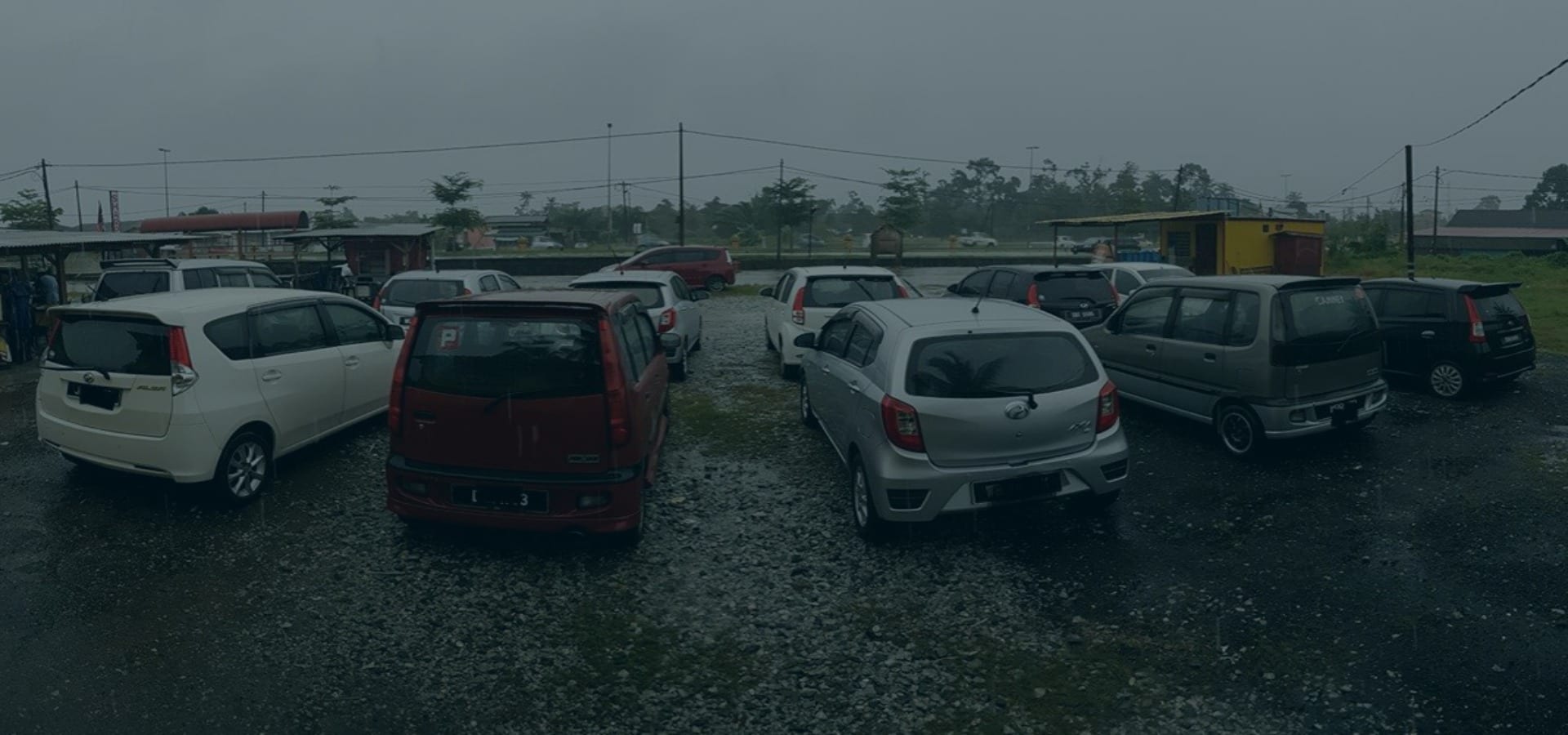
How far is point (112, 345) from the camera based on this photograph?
6672 millimetres

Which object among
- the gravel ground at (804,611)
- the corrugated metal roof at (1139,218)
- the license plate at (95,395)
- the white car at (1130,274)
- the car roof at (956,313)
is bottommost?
the gravel ground at (804,611)

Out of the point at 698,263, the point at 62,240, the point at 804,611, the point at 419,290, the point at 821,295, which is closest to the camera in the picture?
the point at 804,611

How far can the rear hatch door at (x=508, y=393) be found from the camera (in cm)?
570

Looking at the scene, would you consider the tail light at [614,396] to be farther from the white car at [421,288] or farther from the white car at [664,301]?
the white car at [421,288]

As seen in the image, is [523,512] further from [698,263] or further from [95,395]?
[698,263]

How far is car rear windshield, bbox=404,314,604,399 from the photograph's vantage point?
5746mm

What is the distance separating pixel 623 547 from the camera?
20.6 ft

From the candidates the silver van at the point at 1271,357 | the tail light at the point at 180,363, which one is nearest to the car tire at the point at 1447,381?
the silver van at the point at 1271,357

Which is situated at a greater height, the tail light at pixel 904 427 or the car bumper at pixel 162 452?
the tail light at pixel 904 427

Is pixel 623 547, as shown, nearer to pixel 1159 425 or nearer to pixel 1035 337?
pixel 1035 337

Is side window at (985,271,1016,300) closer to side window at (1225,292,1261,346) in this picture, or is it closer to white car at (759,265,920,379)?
white car at (759,265,920,379)

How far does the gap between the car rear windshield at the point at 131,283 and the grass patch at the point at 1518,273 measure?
2232 cm

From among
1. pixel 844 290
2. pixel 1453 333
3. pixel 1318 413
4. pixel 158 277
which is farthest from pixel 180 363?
pixel 1453 333

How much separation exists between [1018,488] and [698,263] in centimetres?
2545
